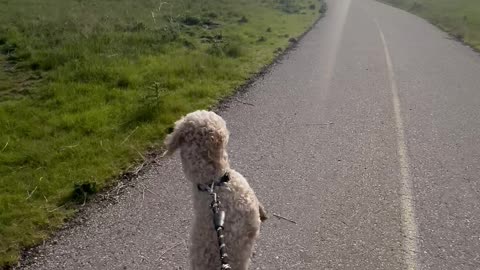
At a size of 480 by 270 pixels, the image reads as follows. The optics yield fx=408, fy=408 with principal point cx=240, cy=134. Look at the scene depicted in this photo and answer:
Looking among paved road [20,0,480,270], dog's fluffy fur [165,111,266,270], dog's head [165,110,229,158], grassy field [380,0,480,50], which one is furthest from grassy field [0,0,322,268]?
grassy field [380,0,480,50]

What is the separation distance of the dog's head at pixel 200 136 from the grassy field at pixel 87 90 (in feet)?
7.48

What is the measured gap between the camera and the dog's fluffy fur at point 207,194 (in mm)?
2924

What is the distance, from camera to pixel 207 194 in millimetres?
2990

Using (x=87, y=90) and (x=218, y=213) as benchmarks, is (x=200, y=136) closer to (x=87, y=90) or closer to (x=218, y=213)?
(x=218, y=213)

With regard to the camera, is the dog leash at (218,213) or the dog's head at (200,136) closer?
the dog leash at (218,213)

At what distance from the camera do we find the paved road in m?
4.19

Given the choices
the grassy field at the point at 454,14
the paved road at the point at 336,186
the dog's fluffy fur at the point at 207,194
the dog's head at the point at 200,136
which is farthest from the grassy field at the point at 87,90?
the grassy field at the point at 454,14

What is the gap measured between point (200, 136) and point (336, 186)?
10.4 ft

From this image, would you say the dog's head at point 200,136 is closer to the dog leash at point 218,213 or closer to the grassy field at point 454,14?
the dog leash at point 218,213

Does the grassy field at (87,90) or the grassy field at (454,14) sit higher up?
the grassy field at (454,14)

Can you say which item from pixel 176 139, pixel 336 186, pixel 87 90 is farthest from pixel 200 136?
pixel 87 90

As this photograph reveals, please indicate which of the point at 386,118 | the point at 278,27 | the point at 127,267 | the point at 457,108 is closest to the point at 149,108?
the point at 127,267

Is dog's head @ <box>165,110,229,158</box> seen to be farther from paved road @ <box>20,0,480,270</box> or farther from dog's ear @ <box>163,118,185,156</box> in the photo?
paved road @ <box>20,0,480,270</box>

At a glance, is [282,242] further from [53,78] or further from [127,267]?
[53,78]
